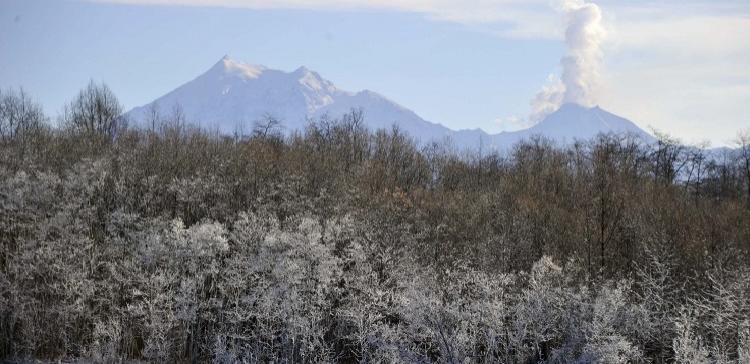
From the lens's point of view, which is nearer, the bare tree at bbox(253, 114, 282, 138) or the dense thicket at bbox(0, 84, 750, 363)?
the dense thicket at bbox(0, 84, 750, 363)

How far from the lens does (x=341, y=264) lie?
4622 centimetres

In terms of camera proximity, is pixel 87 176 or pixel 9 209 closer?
pixel 9 209

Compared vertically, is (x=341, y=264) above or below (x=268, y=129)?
below

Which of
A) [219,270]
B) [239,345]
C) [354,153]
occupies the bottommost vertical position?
[239,345]

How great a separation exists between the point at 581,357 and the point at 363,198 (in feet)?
84.9

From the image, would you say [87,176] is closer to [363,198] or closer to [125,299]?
[125,299]

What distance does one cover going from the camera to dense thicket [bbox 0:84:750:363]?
121 ft

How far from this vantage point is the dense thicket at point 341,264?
121 ft

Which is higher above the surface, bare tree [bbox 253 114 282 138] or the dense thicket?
bare tree [bbox 253 114 282 138]

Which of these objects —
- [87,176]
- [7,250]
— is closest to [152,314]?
[7,250]

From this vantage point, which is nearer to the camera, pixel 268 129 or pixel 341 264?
pixel 341 264

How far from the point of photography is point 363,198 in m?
57.0

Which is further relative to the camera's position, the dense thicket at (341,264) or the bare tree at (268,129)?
the bare tree at (268,129)

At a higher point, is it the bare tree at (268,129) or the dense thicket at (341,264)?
the bare tree at (268,129)
